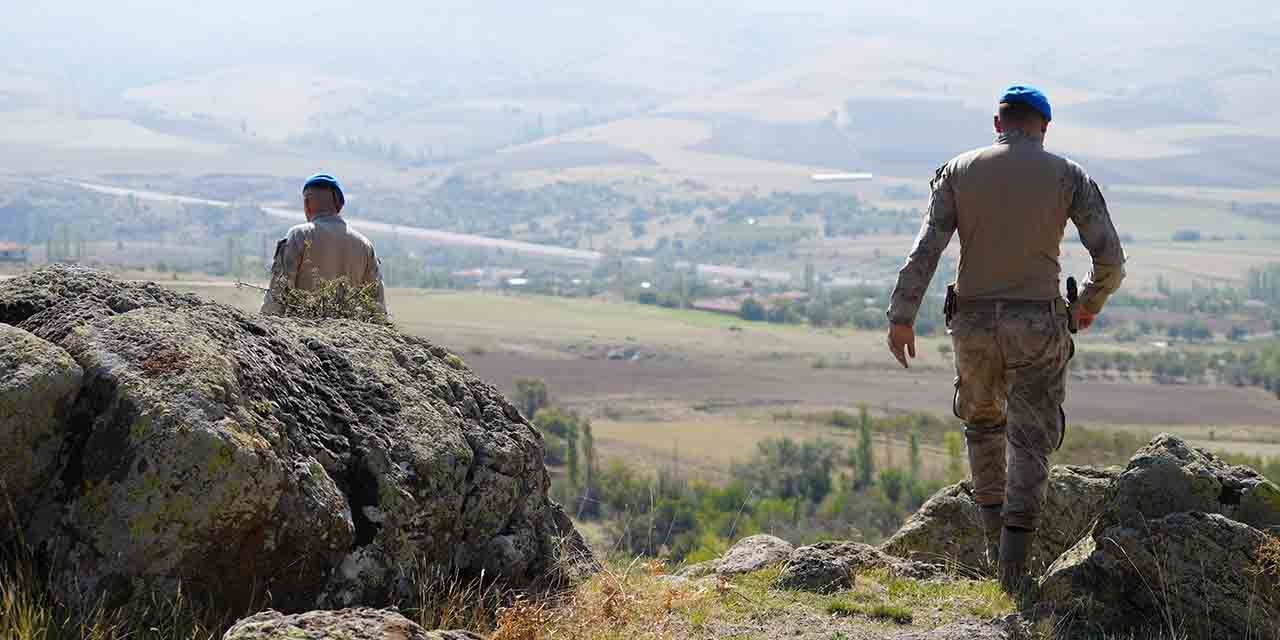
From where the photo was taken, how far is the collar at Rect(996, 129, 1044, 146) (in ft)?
25.9

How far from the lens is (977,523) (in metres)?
9.51

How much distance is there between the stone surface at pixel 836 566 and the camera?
8180 mm

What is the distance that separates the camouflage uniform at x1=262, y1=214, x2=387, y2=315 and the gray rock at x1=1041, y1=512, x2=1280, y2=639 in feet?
15.9

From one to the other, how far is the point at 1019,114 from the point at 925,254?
888 millimetres

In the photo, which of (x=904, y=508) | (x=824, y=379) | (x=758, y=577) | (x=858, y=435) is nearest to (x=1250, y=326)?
(x=824, y=379)

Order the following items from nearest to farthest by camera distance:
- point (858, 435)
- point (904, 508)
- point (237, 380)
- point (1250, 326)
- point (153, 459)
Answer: point (153, 459) → point (237, 380) → point (904, 508) → point (858, 435) → point (1250, 326)

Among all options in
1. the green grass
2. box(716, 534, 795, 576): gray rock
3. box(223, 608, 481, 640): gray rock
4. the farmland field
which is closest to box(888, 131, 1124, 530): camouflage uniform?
the green grass

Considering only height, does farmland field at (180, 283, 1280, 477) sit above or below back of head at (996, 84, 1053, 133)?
below

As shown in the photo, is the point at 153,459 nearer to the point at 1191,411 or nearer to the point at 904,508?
the point at 904,508

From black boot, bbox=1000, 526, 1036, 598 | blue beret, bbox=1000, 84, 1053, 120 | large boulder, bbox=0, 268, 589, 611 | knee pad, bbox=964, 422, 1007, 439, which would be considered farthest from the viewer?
knee pad, bbox=964, 422, 1007, 439

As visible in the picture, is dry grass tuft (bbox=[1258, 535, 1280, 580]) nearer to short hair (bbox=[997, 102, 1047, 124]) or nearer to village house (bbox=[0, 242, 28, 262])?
short hair (bbox=[997, 102, 1047, 124])

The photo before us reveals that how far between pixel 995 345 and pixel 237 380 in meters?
3.80

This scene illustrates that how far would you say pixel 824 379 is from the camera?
108 metres

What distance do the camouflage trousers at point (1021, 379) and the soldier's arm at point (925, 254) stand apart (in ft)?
0.95
